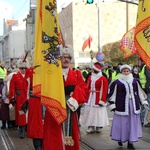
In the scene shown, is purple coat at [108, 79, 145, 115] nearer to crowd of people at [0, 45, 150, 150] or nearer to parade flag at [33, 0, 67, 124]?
crowd of people at [0, 45, 150, 150]

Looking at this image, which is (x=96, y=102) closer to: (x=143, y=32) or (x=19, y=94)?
(x=19, y=94)

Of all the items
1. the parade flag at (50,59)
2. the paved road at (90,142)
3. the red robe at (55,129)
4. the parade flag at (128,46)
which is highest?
the parade flag at (128,46)

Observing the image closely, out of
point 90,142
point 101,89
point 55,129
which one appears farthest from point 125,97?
point 55,129

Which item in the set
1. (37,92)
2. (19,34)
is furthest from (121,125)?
(19,34)

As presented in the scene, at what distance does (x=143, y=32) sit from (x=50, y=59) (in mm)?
1884

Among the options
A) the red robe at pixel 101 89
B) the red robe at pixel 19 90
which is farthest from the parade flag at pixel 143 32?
the red robe at pixel 19 90

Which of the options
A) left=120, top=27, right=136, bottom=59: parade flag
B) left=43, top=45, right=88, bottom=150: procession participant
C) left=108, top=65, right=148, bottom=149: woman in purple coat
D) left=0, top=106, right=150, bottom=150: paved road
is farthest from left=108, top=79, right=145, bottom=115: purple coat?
left=120, top=27, right=136, bottom=59: parade flag

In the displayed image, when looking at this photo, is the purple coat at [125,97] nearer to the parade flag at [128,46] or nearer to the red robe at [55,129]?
the red robe at [55,129]

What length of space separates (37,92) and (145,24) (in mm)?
2174

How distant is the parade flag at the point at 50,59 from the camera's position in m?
5.11

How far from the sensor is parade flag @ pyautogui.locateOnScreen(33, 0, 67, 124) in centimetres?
511

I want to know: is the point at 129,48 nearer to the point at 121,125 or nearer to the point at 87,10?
the point at 121,125

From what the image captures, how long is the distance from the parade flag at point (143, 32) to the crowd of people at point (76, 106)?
105 cm

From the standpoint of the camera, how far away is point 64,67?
19.1 ft
